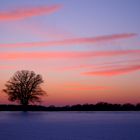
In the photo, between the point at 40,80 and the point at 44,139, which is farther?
the point at 40,80

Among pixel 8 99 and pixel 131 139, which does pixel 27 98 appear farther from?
pixel 131 139

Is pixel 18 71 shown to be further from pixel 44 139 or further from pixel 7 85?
pixel 44 139

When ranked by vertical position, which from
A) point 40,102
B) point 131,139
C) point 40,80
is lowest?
point 131,139

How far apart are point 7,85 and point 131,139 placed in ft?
119

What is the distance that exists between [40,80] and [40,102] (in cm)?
322

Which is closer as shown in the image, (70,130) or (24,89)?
(70,130)

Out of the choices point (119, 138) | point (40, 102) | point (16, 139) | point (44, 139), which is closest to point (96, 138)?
point (119, 138)

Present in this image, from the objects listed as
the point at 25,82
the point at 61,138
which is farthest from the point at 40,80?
the point at 61,138

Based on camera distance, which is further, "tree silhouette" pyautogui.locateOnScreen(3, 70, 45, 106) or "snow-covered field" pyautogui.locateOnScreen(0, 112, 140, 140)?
"tree silhouette" pyautogui.locateOnScreen(3, 70, 45, 106)

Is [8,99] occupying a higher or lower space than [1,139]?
higher

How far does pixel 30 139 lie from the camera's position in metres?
14.3

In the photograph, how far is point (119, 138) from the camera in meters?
14.7

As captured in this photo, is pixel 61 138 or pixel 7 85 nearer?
pixel 61 138

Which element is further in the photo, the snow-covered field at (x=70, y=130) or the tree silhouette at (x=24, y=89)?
the tree silhouette at (x=24, y=89)
